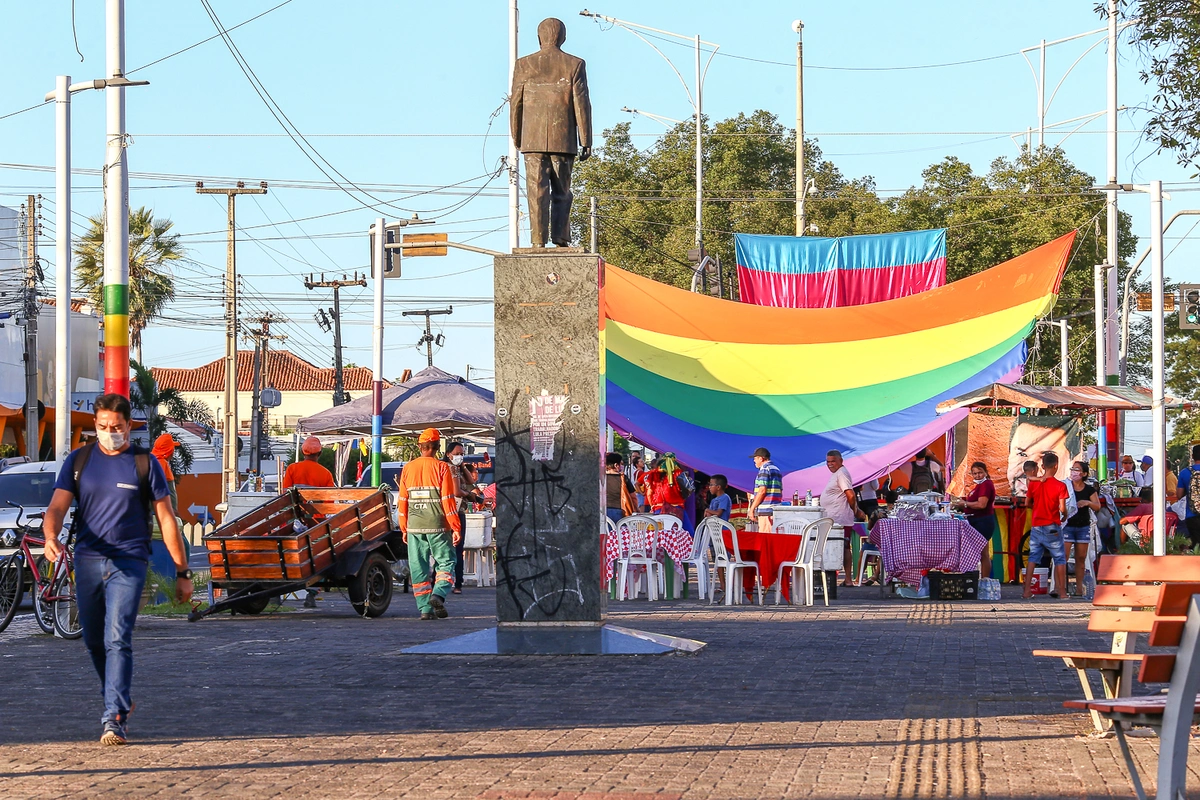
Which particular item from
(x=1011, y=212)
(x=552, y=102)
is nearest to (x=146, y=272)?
(x=1011, y=212)

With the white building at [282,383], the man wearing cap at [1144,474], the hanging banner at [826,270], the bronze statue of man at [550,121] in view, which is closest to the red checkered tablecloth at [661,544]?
the bronze statue of man at [550,121]

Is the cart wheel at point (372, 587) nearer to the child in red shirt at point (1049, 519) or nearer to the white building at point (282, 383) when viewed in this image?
the child in red shirt at point (1049, 519)

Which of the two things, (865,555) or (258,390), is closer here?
(865,555)

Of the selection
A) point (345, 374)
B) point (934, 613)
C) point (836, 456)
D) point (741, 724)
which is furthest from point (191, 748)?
point (345, 374)

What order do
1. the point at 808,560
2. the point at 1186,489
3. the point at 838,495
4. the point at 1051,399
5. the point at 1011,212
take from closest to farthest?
1. the point at 808,560
2. the point at 838,495
3. the point at 1051,399
4. the point at 1186,489
5. the point at 1011,212

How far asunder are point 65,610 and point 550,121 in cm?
611

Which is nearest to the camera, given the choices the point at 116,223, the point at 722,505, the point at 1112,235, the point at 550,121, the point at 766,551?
the point at 550,121

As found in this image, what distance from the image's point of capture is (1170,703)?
226 inches

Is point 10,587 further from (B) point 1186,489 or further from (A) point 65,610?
(B) point 1186,489

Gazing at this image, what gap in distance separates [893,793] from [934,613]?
10303 mm

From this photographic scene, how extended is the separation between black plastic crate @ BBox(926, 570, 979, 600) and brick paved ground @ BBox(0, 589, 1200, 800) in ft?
16.7

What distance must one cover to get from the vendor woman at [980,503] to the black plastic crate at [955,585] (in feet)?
1.45

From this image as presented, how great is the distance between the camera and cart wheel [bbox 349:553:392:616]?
1576cm

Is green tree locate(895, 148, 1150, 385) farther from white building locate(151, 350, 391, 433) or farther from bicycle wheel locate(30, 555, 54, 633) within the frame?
white building locate(151, 350, 391, 433)
